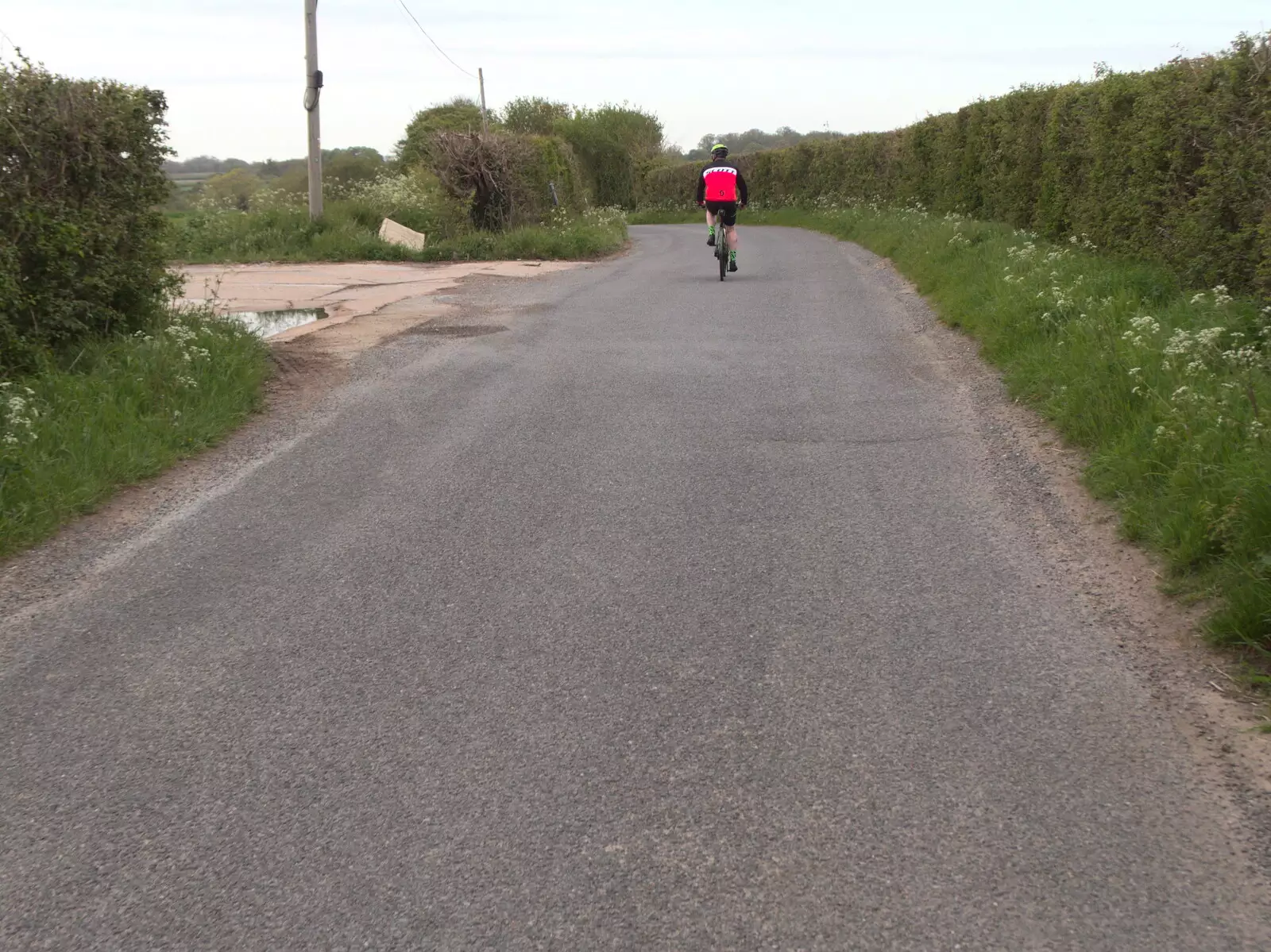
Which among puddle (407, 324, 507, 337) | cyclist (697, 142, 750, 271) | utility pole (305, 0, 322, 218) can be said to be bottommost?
puddle (407, 324, 507, 337)

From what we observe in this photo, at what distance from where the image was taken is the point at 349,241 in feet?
76.1

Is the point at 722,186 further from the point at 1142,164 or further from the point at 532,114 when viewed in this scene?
the point at 532,114

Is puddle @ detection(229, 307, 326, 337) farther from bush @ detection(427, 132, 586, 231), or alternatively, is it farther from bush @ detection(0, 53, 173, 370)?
bush @ detection(427, 132, 586, 231)

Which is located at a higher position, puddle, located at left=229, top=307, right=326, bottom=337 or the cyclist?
the cyclist

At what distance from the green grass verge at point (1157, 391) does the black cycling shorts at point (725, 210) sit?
181 inches

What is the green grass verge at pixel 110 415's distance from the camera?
627cm

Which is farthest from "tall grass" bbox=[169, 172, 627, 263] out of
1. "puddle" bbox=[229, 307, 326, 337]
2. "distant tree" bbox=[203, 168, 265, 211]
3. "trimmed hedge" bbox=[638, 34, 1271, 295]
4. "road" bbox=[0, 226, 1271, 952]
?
"road" bbox=[0, 226, 1271, 952]

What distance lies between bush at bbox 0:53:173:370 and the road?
2360 mm

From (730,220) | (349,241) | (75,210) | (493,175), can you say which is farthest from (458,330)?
(493,175)

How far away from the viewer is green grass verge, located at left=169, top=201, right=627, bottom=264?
2298cm

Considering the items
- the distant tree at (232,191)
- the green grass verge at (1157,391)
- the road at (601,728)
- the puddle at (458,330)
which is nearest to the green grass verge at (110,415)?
the road at (601,728)

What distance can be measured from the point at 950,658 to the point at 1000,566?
1.12 meters

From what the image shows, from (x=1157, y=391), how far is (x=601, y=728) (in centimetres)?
456

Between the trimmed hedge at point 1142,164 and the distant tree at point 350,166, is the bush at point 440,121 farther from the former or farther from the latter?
the trimmed hedge at point 1142,164
